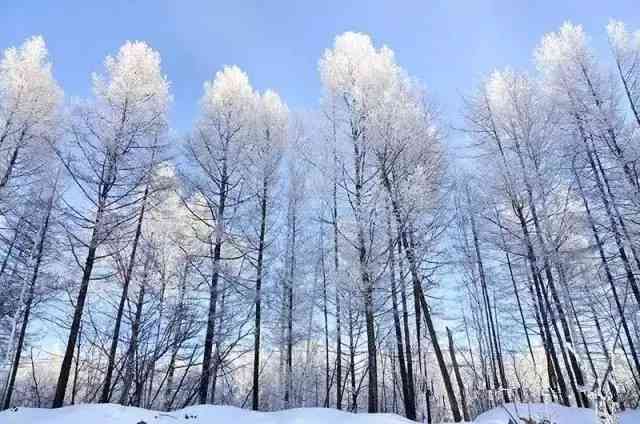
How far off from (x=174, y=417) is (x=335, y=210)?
6.96m

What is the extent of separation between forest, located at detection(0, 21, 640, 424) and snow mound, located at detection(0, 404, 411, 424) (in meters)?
2.52

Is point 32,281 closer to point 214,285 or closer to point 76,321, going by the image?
point 76,321

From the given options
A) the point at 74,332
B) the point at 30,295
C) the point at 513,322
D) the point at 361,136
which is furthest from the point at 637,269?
the point at 30,295

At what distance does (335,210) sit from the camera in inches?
445

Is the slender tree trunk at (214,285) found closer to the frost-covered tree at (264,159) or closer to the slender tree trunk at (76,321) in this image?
the frost-covered tree at (264,159)

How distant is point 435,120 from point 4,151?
1285cm

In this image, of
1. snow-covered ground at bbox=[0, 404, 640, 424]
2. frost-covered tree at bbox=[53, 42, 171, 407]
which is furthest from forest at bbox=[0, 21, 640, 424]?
snow-covered ground at bbox=[0, 404, 640, 424]

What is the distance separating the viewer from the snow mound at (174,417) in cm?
524

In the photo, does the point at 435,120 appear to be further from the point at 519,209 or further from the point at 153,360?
the point at 153,360

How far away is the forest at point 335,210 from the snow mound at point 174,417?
252cm

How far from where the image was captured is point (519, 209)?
11.0 m

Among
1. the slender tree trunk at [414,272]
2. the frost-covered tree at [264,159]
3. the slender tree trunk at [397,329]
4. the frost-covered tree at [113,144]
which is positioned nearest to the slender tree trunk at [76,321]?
the frost-covered tree at [113,144]

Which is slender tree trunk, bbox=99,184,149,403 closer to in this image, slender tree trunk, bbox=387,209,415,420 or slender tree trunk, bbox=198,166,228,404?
slender tree trunk, bbox=198,166,228,404

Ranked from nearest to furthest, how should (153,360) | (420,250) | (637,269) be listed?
(153,360)
(420,250)
(637,269)
